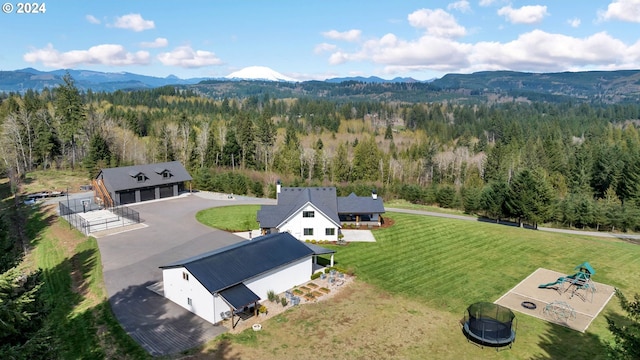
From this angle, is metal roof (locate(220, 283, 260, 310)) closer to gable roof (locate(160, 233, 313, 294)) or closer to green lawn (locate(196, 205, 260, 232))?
gable roof (locate(160, 233, 313, 294))

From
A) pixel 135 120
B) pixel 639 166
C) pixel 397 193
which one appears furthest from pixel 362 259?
pixel 135 120

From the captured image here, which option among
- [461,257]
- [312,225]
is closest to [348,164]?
[312,225]

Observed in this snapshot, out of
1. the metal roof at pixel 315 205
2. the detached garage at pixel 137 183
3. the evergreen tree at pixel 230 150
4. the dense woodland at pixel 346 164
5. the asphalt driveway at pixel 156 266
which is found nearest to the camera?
the asphalt driveway at pixel 156 266

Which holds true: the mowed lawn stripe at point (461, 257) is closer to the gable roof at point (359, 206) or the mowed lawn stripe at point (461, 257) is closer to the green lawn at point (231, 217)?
the gable roof at point (359, 206)

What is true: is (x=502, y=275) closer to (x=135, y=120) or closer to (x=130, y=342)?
(x=130, y=342)

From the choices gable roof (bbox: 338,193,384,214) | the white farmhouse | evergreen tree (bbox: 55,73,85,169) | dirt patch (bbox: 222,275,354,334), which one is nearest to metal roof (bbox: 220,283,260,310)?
dirt patch (bbox: 222,275,354,334)

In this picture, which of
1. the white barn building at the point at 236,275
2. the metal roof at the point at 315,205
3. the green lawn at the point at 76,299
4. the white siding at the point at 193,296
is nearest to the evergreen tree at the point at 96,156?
the green lawn at the point at 76,299

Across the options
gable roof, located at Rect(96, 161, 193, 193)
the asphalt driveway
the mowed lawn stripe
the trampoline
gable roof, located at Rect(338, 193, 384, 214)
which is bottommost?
the mowed lawn stripe
